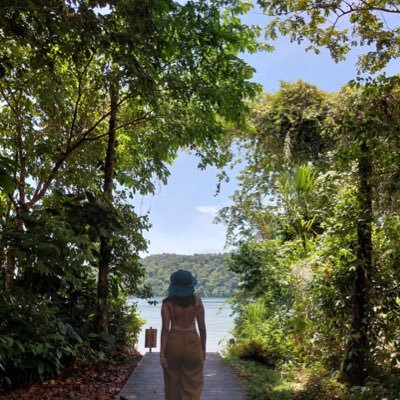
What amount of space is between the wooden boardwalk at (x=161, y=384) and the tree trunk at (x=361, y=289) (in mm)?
1632

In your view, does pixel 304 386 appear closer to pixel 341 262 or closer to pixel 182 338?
pixel 341 262

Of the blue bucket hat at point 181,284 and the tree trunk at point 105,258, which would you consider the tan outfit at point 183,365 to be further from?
the tree trunk at point 105,258

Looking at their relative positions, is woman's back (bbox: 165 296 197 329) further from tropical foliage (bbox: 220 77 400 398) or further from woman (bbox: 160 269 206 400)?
tropical foliage (bbox: 220 77 400 398)

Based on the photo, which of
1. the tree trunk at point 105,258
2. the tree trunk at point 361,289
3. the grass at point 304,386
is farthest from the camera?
the tree trunk at point 105,258

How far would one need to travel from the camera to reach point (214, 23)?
7.78m

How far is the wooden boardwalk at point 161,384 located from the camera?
689 cm

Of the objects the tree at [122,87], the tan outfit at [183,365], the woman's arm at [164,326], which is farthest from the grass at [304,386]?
the tree at [122,87]

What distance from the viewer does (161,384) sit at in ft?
25.4

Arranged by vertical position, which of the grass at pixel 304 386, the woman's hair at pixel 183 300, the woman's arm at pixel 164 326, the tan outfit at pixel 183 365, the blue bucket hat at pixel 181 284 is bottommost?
the grass at pixel 304 386

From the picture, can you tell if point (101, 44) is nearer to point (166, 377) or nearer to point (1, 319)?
point (1, 319)

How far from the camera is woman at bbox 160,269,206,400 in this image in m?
4.74

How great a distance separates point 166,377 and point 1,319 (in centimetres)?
192

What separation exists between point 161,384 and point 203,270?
8413mm

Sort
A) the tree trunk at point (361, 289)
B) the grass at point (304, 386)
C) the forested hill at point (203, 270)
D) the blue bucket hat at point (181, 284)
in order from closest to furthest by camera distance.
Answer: the blue bucket hat at point (181, 284) < the grass at point (304, 386) < the tree trunk at point (361, 289) < the forested hill at point (203, 270)
